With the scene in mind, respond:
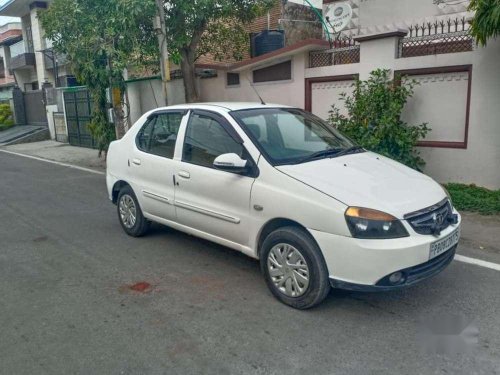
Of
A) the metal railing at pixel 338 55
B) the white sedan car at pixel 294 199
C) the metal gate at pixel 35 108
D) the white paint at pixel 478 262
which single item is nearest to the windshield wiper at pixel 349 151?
the white sedan car at pixel 294 199

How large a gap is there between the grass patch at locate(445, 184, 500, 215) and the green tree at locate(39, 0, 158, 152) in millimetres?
6593

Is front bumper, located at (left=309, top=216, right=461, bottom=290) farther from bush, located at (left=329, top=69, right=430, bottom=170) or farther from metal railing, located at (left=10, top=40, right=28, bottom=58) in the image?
metal railing, located at (left=10, top=40, right=28, bottom=58)

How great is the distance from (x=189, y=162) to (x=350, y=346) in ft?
7.89

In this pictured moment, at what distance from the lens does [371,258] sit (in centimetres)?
335

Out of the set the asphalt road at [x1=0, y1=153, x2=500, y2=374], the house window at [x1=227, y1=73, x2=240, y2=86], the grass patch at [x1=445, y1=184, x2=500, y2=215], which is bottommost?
the asphalt road at [x1=0, y1=153, x2=500, y2=374]

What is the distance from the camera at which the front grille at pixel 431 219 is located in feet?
11.4

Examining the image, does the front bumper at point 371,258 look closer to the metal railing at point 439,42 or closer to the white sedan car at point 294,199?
the white sedan car at point 294,199

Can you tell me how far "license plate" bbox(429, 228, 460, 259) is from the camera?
11.6ft

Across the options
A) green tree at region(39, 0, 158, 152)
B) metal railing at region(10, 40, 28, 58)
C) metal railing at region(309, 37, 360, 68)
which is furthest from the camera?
metal railing at region(10, 40, 28, 58)

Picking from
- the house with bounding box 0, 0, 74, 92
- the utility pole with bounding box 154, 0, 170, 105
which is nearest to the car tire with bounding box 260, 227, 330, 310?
the utility pole with bounding box 154, 0, 170, 105

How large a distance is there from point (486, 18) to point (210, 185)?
13.7 ft

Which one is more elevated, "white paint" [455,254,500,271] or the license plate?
the license plate

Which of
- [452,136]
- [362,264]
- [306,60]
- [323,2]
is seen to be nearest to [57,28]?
[306,60]

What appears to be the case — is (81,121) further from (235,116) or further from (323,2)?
(235,116)
